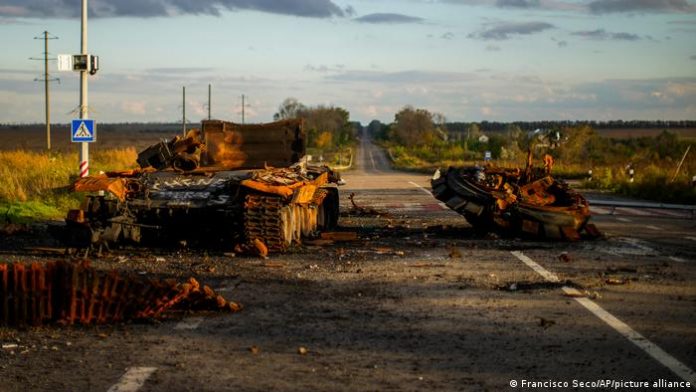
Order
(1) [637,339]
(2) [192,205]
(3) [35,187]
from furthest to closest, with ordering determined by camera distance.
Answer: (3) [35,187]
(2) [192,205]
(1) [637,339]

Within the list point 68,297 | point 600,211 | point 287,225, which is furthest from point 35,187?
point 68,297

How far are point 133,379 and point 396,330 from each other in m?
2.65

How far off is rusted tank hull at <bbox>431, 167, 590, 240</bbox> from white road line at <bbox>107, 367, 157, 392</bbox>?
10.6 m

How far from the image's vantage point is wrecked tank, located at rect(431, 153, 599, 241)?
16719mm

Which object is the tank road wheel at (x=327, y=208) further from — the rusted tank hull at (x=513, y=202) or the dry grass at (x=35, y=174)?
the dry grass at (x=35, y=174)

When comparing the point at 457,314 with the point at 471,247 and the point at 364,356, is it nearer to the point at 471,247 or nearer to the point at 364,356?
the point at 364,356

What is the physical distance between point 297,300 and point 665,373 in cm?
449

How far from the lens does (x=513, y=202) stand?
17109mm

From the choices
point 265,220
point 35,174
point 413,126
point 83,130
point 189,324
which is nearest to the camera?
point 189,324

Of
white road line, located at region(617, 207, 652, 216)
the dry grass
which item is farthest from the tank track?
white road line, located at region(617, 207, 652, 216)

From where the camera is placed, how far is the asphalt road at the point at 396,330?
23.0 feet

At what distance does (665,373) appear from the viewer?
23.0 feet

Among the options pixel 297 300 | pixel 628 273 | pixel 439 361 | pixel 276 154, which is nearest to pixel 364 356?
pixel 439 361

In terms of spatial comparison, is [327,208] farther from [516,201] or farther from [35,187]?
[35,187]
